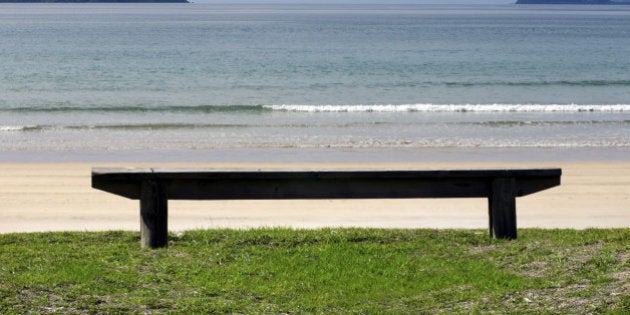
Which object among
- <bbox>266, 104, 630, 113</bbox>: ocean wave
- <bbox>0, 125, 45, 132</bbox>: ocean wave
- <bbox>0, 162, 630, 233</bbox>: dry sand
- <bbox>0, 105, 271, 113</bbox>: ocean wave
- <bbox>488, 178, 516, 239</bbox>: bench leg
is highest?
<bbox>0, 105, 271, 113</bbox>: ocean wave

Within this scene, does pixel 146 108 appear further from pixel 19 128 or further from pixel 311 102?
pixel 19 128

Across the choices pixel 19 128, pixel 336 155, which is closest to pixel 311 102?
pixel 19 128

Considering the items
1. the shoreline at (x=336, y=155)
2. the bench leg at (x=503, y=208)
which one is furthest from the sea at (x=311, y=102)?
the bench leg at (x=503, y=208)

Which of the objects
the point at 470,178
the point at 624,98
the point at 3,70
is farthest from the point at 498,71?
the point at 470,178

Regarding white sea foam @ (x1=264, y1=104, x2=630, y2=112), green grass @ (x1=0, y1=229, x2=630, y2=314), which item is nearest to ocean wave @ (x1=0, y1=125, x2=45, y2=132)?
white sea foam @ (x1=264, y1=104, x2=630, y2=112)

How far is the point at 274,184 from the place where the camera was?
7.03 meters

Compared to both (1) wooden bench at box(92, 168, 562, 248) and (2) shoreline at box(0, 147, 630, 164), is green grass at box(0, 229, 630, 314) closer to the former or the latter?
(1) wooden bench at box(92, 168, 562, 248)

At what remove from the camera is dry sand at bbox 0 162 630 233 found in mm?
10734

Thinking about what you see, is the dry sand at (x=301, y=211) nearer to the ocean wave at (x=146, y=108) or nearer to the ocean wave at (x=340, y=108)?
the ocean wave at (x=146, y=108)

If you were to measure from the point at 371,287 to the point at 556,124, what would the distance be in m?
20.2

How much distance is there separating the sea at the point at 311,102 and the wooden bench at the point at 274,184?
10768mm

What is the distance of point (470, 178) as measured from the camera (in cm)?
720

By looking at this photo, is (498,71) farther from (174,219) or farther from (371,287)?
(371,287)

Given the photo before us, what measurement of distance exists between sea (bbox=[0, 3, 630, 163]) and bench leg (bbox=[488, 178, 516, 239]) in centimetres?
1049
